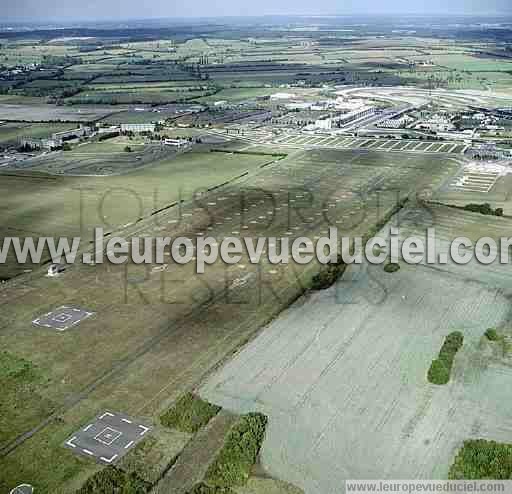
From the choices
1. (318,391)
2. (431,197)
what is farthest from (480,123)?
(318,391)

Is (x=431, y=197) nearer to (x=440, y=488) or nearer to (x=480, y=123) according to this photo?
(x=440, y=488)

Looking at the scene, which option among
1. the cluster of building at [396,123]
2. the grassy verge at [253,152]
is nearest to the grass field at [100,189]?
the grassy verge at [253,152]

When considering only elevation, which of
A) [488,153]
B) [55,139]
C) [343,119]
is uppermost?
[55,139]

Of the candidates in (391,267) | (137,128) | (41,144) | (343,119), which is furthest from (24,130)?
(391,267)

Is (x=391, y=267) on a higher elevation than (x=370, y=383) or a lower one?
higher

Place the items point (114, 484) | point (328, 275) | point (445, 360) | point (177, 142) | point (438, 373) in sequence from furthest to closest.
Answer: point (177, 142) → point (328, 275) → point (445, 360) → point (438, 373) → point (114, 484)

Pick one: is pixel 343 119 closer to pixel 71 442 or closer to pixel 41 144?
pixel 41 144

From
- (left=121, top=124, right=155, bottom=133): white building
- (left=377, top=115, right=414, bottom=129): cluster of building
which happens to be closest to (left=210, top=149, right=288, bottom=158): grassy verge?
(left=121, top=124, right=155, bottom=133): white building
